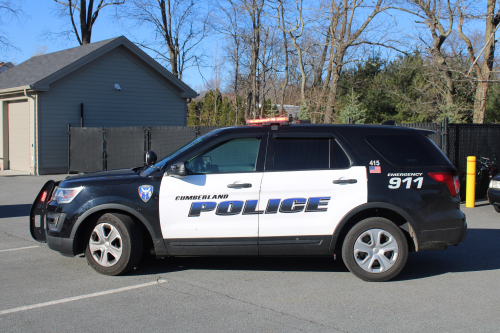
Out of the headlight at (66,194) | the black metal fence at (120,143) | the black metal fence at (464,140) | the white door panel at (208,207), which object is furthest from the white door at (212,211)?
the black metal fence at (120,143)

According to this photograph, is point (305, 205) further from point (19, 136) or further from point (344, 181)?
point (19, 136)

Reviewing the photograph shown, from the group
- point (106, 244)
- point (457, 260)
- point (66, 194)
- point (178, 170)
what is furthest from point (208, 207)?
point (457, 260)

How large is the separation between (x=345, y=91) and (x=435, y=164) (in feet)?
95.4

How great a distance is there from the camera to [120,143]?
686 inches

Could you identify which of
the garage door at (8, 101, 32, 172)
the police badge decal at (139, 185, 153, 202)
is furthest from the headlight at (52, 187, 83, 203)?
Result: the garage door at (8, 101, 32, 172)

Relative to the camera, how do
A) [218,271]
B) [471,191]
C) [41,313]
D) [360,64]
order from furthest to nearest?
[360,64], [471,191], [218,271], [41,313]

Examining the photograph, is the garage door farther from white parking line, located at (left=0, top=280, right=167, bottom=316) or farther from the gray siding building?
white parking line, located at (left=0, top=280, right=167, bottom=316)

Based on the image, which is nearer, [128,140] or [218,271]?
[218,271]

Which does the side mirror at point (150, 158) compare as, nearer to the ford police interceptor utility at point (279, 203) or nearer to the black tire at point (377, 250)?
the ford police interceptor utility at point (279, 203)

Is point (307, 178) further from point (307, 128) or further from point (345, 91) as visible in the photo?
point (345, 91)

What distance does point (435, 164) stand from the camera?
5242 millimetres

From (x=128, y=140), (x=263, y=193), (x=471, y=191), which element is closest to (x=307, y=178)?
(x=263, y=193)

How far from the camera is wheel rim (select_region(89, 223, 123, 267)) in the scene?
522 centimetres

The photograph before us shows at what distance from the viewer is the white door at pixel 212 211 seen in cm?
509
